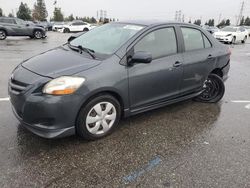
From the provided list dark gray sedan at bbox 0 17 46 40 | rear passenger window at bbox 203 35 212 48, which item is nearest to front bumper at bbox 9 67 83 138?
rear passenger window at bbox 203 35 212 48

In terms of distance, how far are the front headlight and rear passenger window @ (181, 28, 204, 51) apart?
219cm

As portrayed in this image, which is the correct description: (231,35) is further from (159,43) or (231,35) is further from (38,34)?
(159,43)

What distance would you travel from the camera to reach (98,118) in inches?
135

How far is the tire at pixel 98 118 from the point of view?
10.7 ft

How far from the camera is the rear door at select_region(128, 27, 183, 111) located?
12.1 feet

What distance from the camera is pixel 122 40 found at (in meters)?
3.79

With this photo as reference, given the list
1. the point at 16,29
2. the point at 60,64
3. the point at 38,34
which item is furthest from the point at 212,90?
the point at 38,34

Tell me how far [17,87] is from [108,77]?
1154 mm

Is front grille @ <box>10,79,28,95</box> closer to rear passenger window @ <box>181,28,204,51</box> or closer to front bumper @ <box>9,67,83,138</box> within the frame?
front bumper @ <box>9,67,83,138</box>

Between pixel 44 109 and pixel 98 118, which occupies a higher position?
pixel 44 109

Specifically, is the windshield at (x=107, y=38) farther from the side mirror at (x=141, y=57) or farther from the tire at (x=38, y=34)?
the tire at (x=38, y=34)

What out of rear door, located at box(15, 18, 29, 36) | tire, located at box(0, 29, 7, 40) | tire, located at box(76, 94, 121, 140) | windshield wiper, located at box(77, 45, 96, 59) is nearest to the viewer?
tire, located at box(76, 94, 121, 140)

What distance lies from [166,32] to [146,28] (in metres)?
0.44

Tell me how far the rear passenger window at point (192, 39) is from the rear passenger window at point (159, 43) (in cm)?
31
